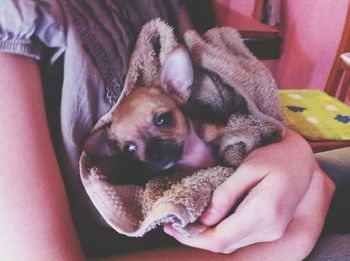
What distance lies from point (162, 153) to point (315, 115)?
0.87m

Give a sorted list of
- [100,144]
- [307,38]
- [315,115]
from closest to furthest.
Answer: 1. [100,144]
2. [315,115]
3. [307,38]

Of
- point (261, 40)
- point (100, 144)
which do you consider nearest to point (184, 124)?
point (100, 144)

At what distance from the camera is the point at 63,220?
55cm

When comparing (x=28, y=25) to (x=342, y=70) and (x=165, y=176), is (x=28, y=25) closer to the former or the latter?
(x=165, y=176)

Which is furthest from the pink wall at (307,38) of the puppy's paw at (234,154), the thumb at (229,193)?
the thumb at (229,193)

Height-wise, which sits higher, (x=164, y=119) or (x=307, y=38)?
(x=164, y=119)

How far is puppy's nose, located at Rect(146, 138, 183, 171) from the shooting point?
750 mm

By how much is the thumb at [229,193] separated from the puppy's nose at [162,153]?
0.53 ft

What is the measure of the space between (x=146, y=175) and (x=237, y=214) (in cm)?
23

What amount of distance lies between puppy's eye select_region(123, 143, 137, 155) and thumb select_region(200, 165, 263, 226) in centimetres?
24

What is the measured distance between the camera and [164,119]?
2.63ft

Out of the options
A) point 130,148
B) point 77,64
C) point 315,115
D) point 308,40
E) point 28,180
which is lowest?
point 308,40

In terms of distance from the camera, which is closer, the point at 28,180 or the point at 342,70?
the point at 28,180

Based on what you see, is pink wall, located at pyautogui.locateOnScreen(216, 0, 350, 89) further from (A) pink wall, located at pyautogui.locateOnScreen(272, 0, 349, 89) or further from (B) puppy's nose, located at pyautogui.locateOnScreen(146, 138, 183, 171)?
(B) puppy's nose, located at pyautogui.locateOnScreen(146, 138, 183, 171)
